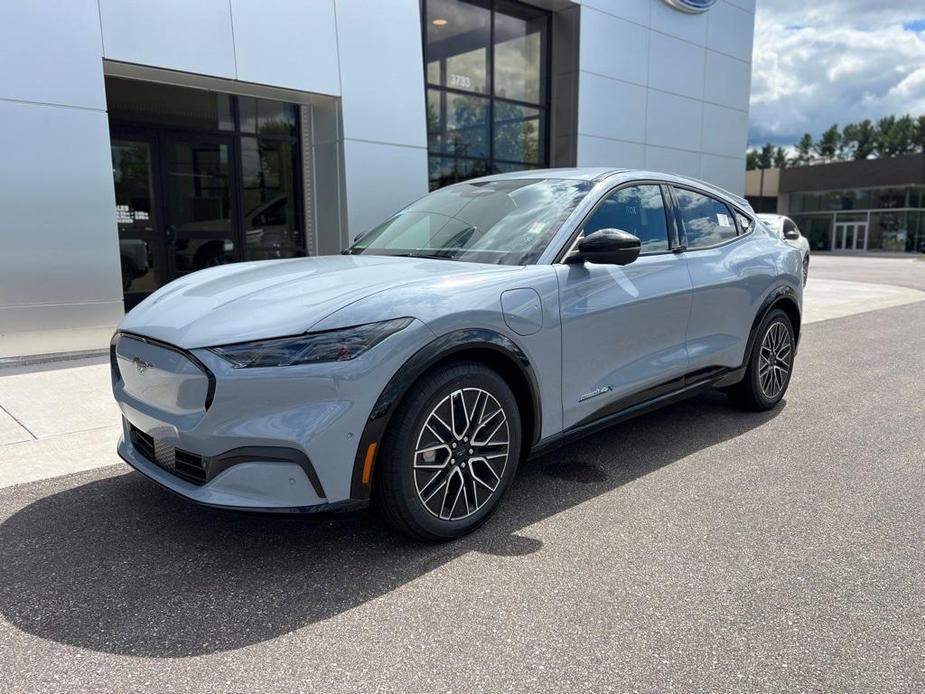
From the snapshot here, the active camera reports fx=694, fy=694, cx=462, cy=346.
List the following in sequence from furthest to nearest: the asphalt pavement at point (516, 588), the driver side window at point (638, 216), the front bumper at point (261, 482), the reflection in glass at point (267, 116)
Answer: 1. the reflection in glass at point (267, 116)
2. the driver side window at point (638, 216)
3. the front bumper at point (261, 482)
4. the asphalt pavement at point (516, 588)

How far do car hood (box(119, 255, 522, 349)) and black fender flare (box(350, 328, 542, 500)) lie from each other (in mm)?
243

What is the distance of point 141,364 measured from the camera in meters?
2.96

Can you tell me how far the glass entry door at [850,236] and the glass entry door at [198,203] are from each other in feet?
156

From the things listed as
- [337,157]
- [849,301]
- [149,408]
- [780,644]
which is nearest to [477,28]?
[337,157]

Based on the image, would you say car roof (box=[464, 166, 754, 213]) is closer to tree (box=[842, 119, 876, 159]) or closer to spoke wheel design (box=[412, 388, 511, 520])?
spoke wheel design (box=[412, 388, 511, 520])

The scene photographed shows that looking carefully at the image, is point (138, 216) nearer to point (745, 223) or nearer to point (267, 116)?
point (267, 116)

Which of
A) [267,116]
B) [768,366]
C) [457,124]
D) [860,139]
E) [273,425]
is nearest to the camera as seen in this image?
[273,425]

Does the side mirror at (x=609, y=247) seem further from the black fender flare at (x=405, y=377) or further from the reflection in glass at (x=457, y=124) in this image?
the reflection in glass at (x=457, y=124)

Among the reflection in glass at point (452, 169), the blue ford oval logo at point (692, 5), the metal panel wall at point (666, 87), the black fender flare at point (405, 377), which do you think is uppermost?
the blue ford oval logo at point (692, 5)

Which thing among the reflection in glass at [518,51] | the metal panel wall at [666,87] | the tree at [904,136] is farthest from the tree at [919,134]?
the reflection in glass at [518,51]

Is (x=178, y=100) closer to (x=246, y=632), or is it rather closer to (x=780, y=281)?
(x=780, y=281)

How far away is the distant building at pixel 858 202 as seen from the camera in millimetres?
43781

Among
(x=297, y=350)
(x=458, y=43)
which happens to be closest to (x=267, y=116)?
(x=458, y=43)

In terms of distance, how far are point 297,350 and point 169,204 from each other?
299 inches
